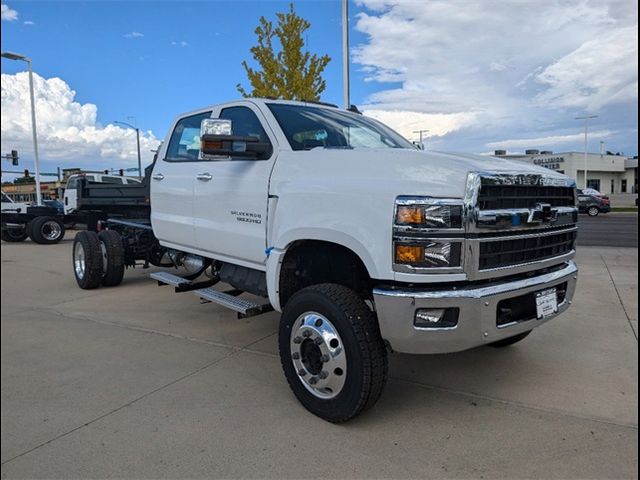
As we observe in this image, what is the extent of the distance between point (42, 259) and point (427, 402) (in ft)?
34.7

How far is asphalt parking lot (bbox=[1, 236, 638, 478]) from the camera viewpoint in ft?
9.11

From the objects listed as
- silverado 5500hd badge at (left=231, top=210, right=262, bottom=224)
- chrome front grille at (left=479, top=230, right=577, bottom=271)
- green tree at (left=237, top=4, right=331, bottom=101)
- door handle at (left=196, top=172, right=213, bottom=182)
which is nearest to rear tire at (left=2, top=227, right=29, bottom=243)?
green tree at (left=237, top=4, right=331, bottom=101)

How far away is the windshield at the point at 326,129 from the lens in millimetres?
4012

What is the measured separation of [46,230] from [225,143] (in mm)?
13927

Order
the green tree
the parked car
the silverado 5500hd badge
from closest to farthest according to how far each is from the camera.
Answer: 1. the silverado 5500hd badge
2. the green tree
3. the parked car

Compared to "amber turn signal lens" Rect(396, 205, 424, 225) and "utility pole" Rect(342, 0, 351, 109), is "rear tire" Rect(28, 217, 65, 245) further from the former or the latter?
"amber turn signal lens" Rect(396, 205, 424, 225)

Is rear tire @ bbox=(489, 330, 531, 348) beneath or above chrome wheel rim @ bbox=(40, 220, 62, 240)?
beneath

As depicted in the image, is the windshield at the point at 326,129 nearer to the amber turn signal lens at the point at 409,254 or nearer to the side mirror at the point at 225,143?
the side mirror at the point at 225,143

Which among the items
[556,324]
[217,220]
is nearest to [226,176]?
[217,220]

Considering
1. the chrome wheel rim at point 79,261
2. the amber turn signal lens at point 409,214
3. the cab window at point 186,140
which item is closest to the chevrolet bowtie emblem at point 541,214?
the amber turn signal lens at point 409,214

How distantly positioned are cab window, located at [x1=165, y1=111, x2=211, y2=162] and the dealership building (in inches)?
2311

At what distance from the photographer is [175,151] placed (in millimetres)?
5477

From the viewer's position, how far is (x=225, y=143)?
3707 mm

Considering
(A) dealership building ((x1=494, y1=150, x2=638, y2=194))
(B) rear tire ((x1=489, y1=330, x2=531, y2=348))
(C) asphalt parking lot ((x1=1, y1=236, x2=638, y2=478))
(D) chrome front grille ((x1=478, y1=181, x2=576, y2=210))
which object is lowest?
(C) asphalt parking lot ((x1=1, y1=236, x2=638, y2=478))
